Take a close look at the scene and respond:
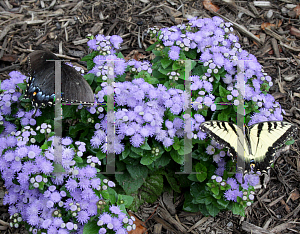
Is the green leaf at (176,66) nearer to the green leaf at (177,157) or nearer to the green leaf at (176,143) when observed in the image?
the green leaf at (176,143)

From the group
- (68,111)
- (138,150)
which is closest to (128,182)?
(138,150)

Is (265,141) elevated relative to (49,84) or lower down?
lower down

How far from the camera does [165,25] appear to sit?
5832 millimetres

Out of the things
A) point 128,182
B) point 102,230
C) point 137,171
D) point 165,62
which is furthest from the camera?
point 165,62

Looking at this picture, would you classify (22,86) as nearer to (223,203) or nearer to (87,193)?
(87,193)

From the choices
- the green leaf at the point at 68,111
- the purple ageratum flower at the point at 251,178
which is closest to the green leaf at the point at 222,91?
the purple ageratum flower at the point at 251,178

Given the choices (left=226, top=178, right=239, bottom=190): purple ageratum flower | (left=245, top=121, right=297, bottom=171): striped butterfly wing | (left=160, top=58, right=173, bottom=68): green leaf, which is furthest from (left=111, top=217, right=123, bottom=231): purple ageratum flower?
(left=160, top=58, right=173, bottom=68): green leaf

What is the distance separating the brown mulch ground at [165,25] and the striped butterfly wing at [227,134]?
1546 millimetres

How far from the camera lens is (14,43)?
5.49 meters

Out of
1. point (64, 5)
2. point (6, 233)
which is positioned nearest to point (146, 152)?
point (6, 233)

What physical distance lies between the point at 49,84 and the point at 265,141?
2.87 meters

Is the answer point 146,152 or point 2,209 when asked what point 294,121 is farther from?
point 2,209

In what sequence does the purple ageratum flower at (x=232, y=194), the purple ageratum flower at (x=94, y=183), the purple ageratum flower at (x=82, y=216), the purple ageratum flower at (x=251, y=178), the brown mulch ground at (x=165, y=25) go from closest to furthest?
the purple ageratum flower at (x=82, y=216), the purple ageratum flower at (x=94, y=183), the purple ageratum flower at (x=232, y=194), the purple ageratum flower at (x=251, y=178), the brown mulch ground at (x=165, y=25)

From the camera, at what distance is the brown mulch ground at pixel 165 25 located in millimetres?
4805
